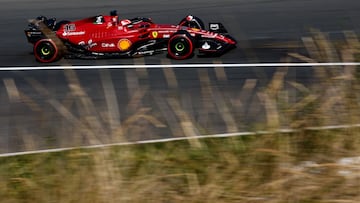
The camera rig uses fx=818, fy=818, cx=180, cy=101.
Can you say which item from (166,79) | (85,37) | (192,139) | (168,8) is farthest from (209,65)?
(192,139)

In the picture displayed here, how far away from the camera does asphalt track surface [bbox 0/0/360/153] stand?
962 cm

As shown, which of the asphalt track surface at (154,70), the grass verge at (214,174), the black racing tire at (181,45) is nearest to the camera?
the grass verge at (214,174)

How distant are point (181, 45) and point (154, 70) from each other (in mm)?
697

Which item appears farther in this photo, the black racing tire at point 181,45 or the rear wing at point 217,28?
the rear wing at point 217,28

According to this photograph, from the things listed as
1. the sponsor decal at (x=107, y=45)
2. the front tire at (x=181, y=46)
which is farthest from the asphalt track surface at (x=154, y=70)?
the sponsor decal at (x=107, y=45)

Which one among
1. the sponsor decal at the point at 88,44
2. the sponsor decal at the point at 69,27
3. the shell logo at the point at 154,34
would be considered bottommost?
the sponsor decal at the point at 88,44

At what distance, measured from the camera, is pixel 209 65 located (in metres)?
13.0

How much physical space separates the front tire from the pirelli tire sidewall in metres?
1.93

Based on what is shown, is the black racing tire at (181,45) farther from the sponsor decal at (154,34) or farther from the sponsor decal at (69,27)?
the sponsor decal at (69,27)

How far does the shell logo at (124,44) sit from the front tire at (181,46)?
69cm

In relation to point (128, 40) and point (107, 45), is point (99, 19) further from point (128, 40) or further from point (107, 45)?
point (128, 40)

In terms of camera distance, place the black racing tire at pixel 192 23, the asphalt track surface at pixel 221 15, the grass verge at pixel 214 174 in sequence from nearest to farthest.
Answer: the grass verge at pixel 214 174, the black racing tire at pixel 192 23, the asphalt track surface at pixel 221 15

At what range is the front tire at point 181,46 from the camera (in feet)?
43.2

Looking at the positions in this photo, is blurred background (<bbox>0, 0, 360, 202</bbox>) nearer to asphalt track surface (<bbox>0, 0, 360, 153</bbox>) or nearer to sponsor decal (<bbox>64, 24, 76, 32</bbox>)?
asphalt track surface (<bbox>0, 0, 360, 153</bbox>)
